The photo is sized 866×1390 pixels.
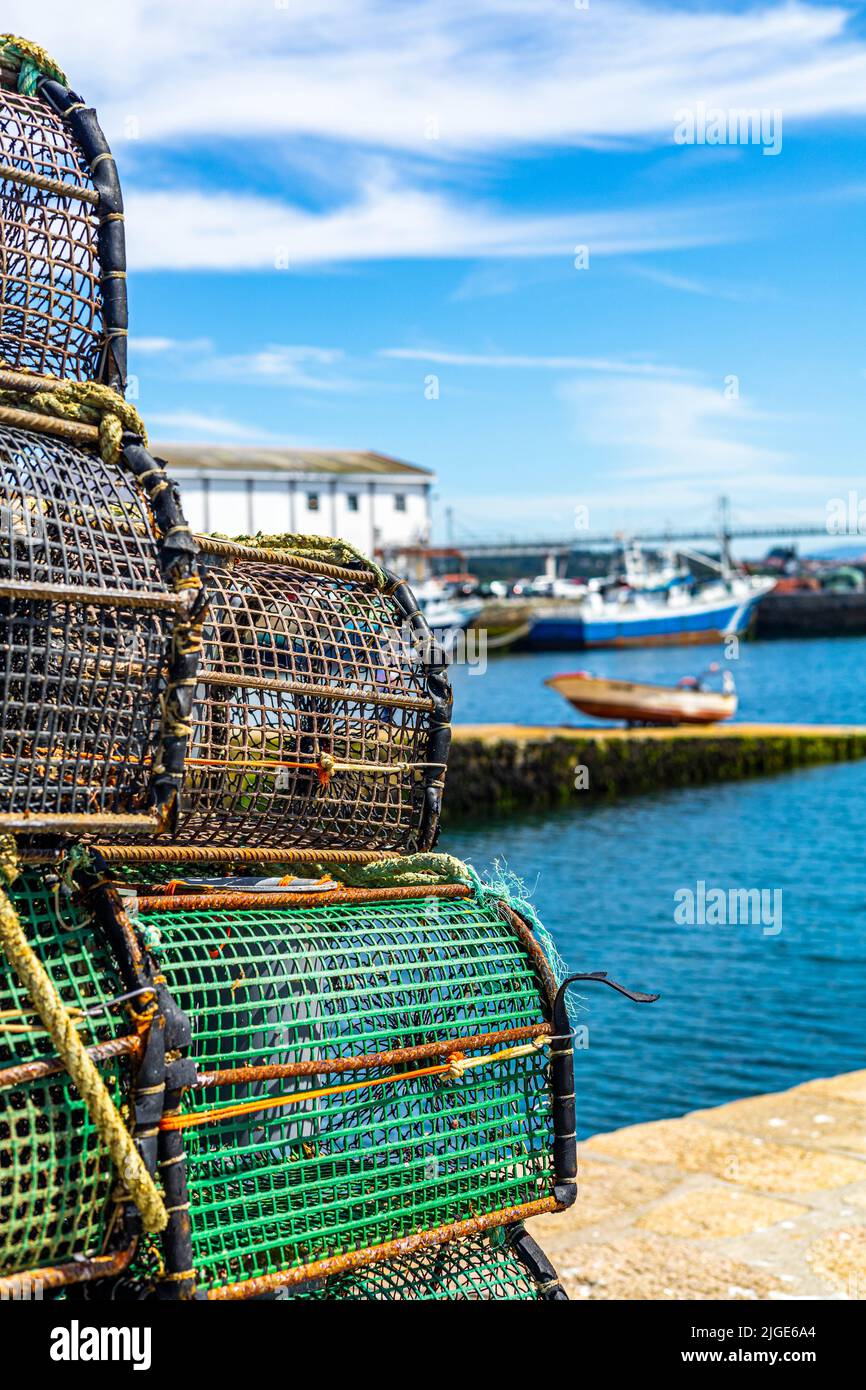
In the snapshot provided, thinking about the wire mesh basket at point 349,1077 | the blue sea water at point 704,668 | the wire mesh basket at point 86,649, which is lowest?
the blue sea water at point 704,668

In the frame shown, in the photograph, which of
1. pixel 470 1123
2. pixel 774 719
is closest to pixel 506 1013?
pixel 470 1123

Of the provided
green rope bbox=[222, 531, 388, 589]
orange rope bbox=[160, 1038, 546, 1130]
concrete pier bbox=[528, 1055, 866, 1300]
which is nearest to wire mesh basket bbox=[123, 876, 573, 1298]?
orange rope bbox=[160, 1038, 546, 1130]

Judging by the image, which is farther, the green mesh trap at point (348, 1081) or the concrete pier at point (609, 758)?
the concrete pier at point (609, 758)

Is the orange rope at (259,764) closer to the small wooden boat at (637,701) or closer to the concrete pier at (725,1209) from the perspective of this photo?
the concrete pier at (725,1209)

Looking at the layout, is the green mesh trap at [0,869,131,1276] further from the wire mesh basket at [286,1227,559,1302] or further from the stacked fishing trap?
the wire mesh basket at [286,1227,559,1302]

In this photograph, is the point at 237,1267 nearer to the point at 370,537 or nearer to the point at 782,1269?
the point at 782,1269

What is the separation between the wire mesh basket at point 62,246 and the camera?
3098mm

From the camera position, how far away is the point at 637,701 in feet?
111

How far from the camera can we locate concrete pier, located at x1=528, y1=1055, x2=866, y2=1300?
5477mm

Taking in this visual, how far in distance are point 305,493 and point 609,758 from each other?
93.3 ft

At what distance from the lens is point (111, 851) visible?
290 centimetres

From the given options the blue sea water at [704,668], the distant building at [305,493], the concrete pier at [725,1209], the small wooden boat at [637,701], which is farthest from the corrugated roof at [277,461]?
the concrete pier at [725,1209]

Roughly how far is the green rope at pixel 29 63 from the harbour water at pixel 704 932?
294cm

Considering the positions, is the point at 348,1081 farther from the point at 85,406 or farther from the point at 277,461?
the point at 277,461
